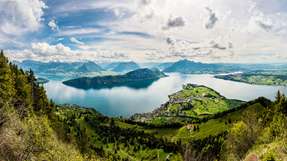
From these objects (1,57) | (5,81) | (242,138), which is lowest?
Answer: (242,138)

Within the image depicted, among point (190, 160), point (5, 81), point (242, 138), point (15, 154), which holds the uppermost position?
point (5, 81)

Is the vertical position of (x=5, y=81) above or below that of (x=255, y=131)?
above

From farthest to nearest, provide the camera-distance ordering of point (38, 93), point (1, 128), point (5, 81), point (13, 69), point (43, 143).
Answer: point (38, 93) < point (13, 69) < point (5, 81) < point (1, 128) < point (43, 143)

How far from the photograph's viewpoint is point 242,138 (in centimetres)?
8862

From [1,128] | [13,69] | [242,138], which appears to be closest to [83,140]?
[13,69]

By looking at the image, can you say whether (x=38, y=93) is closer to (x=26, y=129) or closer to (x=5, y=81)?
(x=5, y=81)

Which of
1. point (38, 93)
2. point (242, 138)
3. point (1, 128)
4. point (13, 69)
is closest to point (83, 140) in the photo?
point (38, 93)

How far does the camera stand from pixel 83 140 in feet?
450

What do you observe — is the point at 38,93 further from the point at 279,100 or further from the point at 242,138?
the point at 279,100

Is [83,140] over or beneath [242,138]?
beneath

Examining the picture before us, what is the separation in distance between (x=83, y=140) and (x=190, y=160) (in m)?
108

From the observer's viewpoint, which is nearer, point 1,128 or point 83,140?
point 1,128

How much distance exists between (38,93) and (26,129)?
8435 cm

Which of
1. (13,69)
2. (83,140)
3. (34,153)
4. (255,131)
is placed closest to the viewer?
(34,153)
